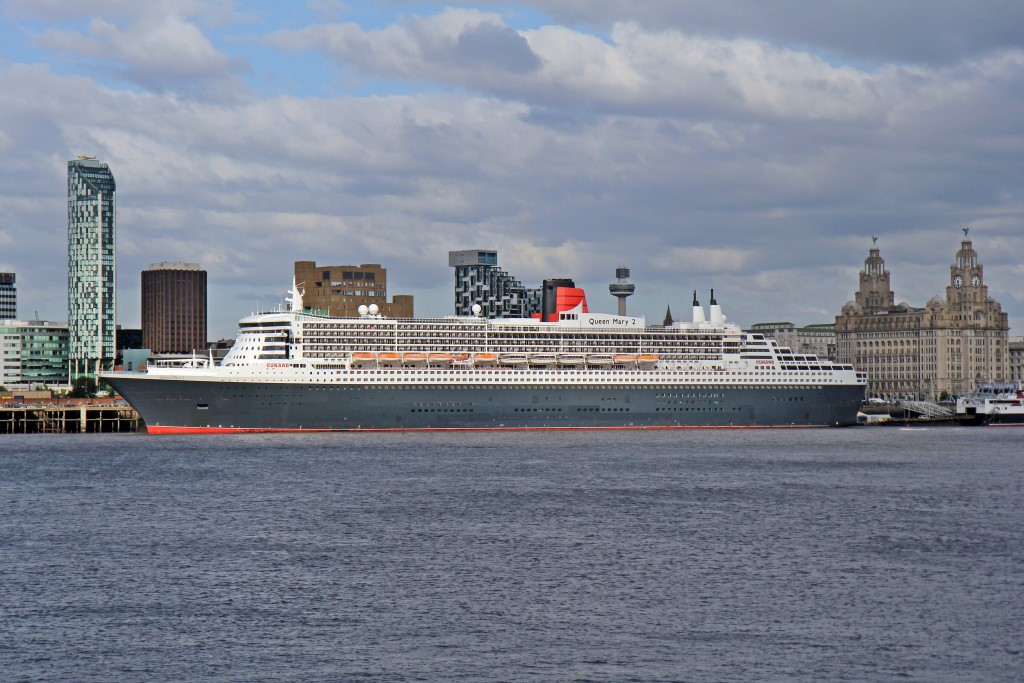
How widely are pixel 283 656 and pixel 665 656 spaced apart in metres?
7.05

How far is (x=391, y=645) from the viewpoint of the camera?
27250mm

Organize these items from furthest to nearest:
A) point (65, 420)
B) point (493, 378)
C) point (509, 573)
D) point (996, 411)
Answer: point (996, 411) < point (65, 420) < point (493, 378) < point (509, 573)

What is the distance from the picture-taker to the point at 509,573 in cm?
3428

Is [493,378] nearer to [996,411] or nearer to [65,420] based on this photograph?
[65,420]

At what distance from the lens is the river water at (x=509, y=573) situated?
26172mm

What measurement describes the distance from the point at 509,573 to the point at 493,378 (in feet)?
176

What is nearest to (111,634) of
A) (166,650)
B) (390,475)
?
(166,650)

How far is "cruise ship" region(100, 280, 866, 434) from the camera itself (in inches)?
3278

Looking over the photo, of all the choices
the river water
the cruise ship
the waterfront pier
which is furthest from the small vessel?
the waterfront pier

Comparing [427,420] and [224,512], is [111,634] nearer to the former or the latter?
[224,512]

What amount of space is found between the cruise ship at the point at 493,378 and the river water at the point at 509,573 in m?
20.8

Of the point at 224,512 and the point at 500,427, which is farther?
the point at 500,427

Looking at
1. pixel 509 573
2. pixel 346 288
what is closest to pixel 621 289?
pixel 346 288

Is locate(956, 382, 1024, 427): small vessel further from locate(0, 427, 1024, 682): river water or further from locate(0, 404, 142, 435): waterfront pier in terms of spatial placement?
locate(0, 404, 142, 435): waterfront pier
